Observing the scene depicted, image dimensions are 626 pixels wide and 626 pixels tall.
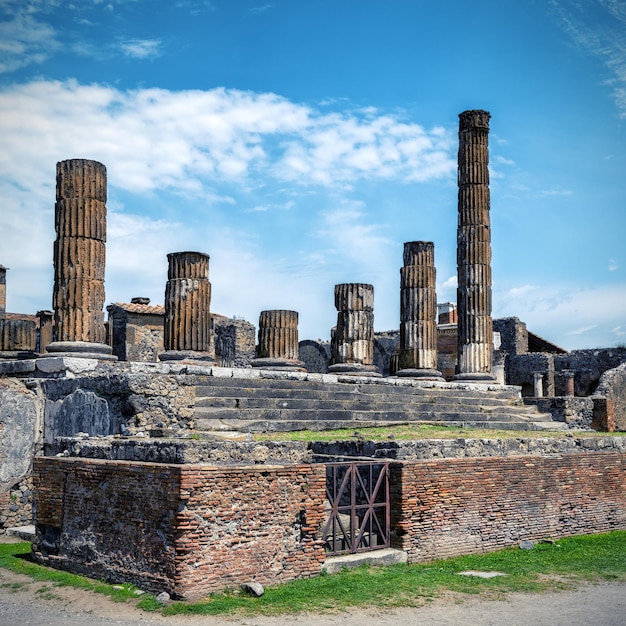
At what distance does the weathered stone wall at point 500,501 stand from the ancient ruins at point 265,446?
23 millimetres

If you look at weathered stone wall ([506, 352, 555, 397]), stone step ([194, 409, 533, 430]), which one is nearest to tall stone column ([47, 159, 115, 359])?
stone step ([194, 409, 533, 430])

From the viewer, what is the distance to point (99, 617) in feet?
22.0

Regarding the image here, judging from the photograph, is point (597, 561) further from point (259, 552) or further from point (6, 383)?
point (6, 383)

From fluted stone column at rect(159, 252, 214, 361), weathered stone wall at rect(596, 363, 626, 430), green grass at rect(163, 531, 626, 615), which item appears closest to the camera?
green grass at rect(163, 531, 626, 615)

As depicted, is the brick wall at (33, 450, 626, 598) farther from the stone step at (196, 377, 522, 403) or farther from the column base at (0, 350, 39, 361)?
the column base at (0, 350, 39, 361)

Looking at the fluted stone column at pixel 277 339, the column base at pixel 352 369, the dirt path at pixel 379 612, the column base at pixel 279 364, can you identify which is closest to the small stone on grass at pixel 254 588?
the dirt path at pixel 379 612

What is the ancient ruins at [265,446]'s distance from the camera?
745 centimetres

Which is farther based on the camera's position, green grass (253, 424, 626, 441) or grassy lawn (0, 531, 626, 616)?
green grass (253, 424, 626, 441)

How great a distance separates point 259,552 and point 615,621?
2998mm

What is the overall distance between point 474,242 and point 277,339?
5852mm

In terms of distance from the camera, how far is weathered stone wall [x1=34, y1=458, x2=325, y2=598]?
7.06 meters

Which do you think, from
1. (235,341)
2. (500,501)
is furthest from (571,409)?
(235,341)

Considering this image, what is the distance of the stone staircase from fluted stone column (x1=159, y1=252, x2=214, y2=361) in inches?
68.2

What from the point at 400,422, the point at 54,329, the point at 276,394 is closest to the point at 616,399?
the point at 400,422
